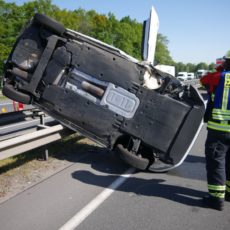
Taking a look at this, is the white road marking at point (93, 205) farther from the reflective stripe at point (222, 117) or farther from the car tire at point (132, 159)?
the reflective stripe at point (222, 117)

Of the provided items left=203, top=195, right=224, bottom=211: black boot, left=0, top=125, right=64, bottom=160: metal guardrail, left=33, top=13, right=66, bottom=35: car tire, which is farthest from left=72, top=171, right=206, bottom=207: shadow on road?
left=33, top=13, right=66, bottom=35: car tire

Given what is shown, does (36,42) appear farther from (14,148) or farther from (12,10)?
(12,10)

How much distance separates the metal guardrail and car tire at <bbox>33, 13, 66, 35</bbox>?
158 cm

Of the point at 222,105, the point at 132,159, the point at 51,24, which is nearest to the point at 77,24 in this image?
the point at 51,24

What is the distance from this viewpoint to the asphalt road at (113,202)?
4020 mm

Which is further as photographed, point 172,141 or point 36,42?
point 36,42

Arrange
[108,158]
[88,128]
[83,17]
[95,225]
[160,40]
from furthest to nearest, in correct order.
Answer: [160,40]
[83,17]
[108,158]
[88,128]
[95,225]

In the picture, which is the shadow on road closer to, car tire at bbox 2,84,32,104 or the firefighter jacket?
the firefighter jacket

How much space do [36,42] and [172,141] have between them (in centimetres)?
254

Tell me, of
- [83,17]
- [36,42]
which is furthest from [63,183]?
[83,17]

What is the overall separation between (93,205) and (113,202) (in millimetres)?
265

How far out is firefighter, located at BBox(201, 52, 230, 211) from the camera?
4551 mm

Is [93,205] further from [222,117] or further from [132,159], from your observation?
[222,117]

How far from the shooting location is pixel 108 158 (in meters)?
6.73
